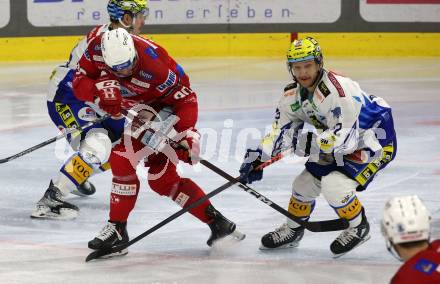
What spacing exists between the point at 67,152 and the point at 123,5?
1456 mm

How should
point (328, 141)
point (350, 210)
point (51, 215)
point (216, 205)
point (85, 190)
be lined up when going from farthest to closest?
point (85, 190)
point (216, 205)
point (51, 215)
point (350, 210)
point (328, 141)

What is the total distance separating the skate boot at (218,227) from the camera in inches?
194

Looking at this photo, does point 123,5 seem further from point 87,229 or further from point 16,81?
point 16,81

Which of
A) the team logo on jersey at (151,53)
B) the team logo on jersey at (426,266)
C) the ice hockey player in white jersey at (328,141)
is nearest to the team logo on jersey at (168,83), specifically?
the team logo on jersey at (151,53)

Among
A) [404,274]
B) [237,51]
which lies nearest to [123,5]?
[404,274]

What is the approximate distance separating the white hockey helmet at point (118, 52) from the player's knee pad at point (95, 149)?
2.94 feet

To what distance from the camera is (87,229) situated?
5.36m

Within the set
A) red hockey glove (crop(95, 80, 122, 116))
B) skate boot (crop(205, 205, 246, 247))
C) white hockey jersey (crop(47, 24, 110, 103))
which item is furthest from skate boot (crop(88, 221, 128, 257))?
white hockey jersey (crop(47, 24, 110, 103))

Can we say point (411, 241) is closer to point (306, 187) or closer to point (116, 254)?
point (306, 187)

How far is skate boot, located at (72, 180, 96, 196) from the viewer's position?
6.05 meters

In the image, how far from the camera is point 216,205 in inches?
227

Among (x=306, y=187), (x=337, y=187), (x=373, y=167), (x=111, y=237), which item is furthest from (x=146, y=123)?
(x=373, y=167)

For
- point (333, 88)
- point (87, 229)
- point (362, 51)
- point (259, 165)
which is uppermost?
point (333, 88)

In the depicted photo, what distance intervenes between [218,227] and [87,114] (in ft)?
4.12
